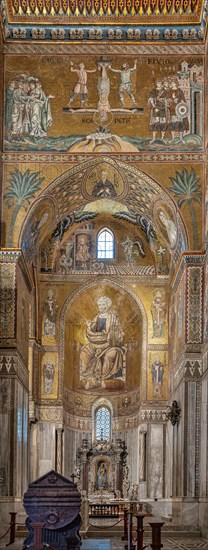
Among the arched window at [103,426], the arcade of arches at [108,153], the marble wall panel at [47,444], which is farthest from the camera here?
the arched window at [103,426]

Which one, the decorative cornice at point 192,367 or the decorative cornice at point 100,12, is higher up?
the decorative cornice at point 100,12

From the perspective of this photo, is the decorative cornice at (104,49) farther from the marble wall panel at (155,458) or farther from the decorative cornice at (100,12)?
the marble wall panel at (155,458)

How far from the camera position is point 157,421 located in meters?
44.5

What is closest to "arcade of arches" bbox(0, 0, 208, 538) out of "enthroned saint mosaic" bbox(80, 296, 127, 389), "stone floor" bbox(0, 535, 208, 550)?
"stone floor" bbox(0, 535, 208, 550)

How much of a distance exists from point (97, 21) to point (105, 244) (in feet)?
42.9

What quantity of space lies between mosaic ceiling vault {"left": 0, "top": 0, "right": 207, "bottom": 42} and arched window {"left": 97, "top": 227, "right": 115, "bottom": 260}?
12529 millimetres

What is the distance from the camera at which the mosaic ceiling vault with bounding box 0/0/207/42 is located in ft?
114

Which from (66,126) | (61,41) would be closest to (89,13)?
(61,41)

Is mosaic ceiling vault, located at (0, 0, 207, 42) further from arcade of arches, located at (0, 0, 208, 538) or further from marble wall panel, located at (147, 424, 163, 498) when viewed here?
marble wall panel, located at (147, 424, 163, 498)

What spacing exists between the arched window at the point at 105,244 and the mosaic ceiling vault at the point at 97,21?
41.1ft

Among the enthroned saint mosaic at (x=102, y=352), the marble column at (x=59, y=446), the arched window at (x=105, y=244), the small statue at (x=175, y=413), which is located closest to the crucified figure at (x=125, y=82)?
the small statue at (x=175, y=413)

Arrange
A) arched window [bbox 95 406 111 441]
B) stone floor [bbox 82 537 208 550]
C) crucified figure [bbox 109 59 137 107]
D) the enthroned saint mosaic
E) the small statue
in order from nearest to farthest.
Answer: stone floor [bbox 82 537 208 550] → crucified figure [bbox 109 59 137 107] → the small statue → arched window [bbox 95 406 111 441] → the enthroned saint mosaic

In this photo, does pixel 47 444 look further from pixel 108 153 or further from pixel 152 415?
pixel 108 153

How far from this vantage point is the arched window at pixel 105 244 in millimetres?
45938
